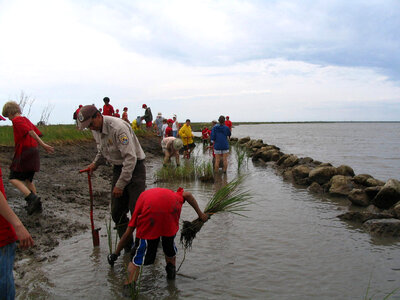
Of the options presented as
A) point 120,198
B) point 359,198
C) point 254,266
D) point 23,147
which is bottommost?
point 254,266

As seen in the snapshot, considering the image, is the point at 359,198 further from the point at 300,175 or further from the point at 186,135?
the point at 186,135

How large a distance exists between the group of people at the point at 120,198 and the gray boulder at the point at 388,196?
515 centimetres

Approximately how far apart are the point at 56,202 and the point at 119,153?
3.37 meters

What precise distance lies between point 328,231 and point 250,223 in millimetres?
1320

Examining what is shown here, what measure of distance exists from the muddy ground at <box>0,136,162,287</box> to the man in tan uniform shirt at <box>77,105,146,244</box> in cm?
119

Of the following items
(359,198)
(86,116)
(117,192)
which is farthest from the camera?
(359,198)

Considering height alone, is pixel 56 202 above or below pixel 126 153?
below

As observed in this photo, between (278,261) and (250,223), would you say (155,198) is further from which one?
(250,223)

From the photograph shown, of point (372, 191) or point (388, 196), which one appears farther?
point (372, 191)

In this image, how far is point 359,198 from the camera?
25.7 feet

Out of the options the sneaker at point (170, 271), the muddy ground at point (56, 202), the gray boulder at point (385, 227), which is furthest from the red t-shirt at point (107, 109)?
the sneaker at point (170, 271)

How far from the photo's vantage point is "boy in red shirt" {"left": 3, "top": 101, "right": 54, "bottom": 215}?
224 inches

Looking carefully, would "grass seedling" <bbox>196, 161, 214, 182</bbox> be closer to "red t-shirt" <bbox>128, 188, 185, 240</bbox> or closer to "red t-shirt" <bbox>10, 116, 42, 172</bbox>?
"red t-shirt" <bbox>10, 116, 42, 172</bbox>

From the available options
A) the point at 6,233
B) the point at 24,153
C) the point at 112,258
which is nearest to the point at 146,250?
the point at 112,258
